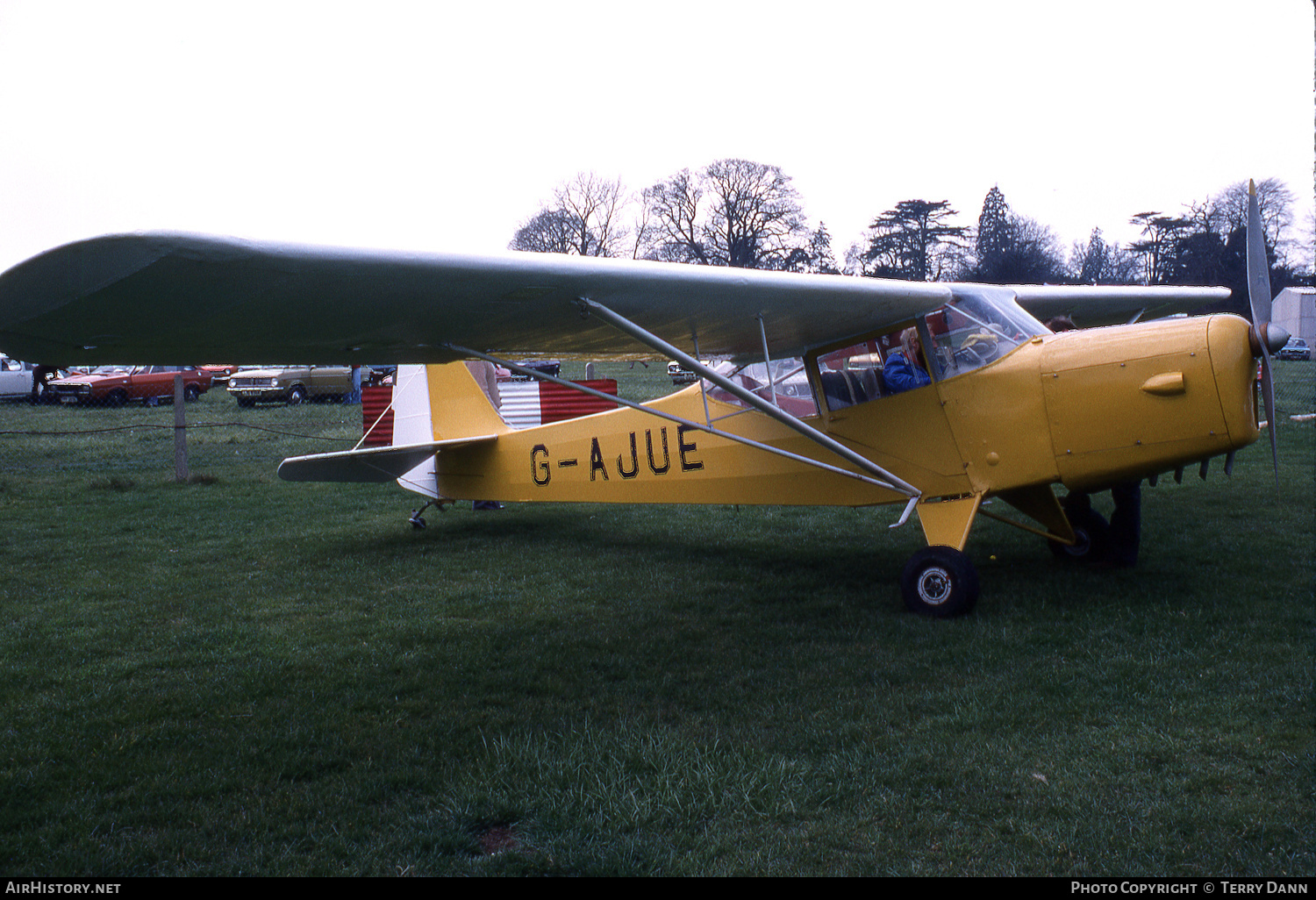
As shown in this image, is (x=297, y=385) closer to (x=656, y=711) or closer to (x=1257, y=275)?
(x=656, y=711)

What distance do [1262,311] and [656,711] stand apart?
4.15m

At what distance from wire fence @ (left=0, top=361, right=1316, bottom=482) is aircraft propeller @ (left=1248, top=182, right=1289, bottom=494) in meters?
10.7

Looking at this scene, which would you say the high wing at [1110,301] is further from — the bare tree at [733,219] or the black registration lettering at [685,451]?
the bare tree at [733,219]

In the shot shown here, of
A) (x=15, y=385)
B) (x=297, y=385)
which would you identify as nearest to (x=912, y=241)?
(x=297, y=385)

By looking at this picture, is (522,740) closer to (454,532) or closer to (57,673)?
(57,673)

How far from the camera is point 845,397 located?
6.11 m

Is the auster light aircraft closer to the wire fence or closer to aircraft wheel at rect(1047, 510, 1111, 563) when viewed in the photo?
aircraft wheel at rect(1047, 510, 1111, 563)

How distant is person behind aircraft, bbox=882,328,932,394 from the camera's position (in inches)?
227

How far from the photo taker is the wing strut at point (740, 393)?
4.57 meters

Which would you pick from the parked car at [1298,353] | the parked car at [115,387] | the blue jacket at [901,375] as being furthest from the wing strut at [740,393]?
the parked car at [1298,353]

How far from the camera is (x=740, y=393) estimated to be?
16.3ft

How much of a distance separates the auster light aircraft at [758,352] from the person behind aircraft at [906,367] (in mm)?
61

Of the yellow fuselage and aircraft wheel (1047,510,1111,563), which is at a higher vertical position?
the yellow fuselage

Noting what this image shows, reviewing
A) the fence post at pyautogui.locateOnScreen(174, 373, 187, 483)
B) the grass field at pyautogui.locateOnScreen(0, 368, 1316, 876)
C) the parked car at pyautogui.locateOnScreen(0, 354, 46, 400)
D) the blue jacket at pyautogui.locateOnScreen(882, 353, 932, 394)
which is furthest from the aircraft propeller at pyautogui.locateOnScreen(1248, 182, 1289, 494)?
the parked car at pyautogui.locateOnScreen(0, 354, 46, 400)
